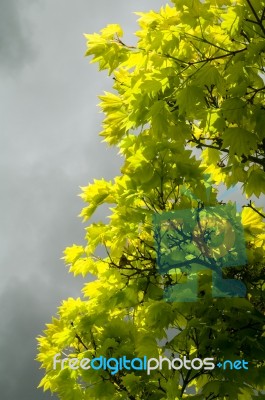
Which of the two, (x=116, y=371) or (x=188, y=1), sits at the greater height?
(x=188, y=1)

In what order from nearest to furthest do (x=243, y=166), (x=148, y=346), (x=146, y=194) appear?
(x=146, y=194) → (x=148, y=346) → (x=243, y=166)

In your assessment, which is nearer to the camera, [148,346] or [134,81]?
[134,81]

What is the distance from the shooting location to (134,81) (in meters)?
3.84

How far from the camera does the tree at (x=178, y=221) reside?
352 cm

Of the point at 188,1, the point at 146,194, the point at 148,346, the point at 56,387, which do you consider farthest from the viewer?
the point at 56,387

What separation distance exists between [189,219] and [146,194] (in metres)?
0.52

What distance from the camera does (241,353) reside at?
4.00 m

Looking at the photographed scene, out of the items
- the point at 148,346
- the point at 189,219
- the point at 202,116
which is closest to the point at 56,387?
the point at 148,346

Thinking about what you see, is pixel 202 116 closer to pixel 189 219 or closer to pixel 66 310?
pixel 189 219

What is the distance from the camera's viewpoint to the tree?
352 centimetres

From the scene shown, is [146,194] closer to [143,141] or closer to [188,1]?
[143,141]

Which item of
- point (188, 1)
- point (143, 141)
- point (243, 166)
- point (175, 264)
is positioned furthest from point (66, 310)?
point (188, 1)

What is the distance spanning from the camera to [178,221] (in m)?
3.97

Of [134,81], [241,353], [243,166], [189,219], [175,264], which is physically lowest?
[241,353]
